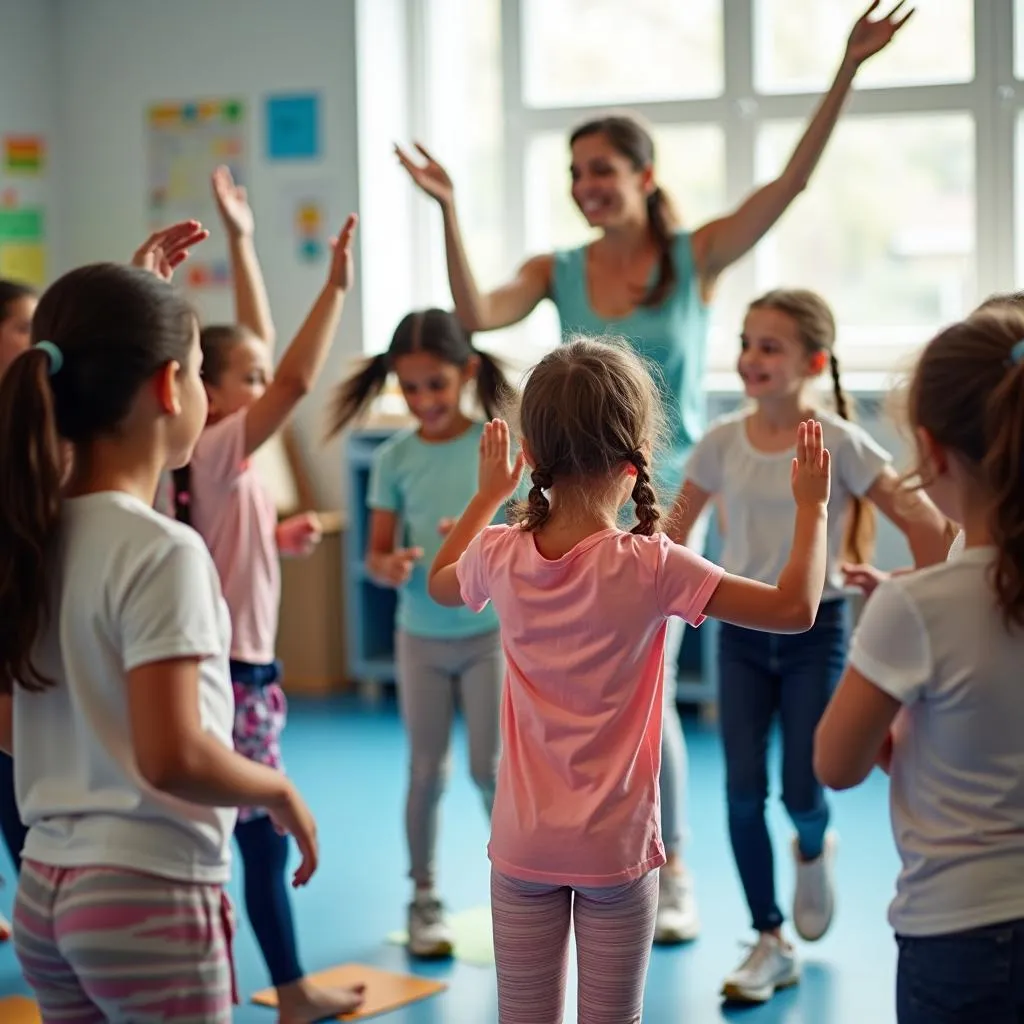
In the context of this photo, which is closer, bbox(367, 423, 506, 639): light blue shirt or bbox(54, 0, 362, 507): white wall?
bbox(367, 423, 506, 639): light blue shirt

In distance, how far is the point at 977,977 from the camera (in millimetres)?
1464

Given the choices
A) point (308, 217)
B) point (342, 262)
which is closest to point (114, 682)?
point (342, 262)

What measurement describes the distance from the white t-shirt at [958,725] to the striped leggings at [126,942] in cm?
67

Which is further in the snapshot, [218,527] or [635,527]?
[218,527]

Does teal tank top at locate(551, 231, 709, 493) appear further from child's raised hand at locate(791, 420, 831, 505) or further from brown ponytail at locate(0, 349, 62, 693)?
brown ponytail at locate(0, 349, 62, 693)

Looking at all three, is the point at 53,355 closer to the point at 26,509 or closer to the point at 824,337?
the point at 26,509

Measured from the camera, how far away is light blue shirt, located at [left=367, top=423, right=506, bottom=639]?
9.86 feet

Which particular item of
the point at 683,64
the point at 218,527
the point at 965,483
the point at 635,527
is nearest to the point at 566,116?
the point at 683,64

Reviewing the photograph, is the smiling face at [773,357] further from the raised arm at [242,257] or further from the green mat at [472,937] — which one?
the green mat at [472,937]

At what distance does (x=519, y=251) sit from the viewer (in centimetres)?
582

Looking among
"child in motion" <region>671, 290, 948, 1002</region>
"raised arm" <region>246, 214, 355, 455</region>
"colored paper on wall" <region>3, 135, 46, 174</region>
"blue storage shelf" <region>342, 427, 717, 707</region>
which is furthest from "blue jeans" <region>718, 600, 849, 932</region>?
"colored paper on wall" <region>3, 135, 46, 174</region>

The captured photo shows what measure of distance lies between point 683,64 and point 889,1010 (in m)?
3.72

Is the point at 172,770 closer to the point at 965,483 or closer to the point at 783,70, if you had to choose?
the point at 965,483

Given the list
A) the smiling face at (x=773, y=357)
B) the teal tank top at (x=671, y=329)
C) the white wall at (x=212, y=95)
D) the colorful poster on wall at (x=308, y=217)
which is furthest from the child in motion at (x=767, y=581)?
the colorful poster on wall at (x=308, y=217)
